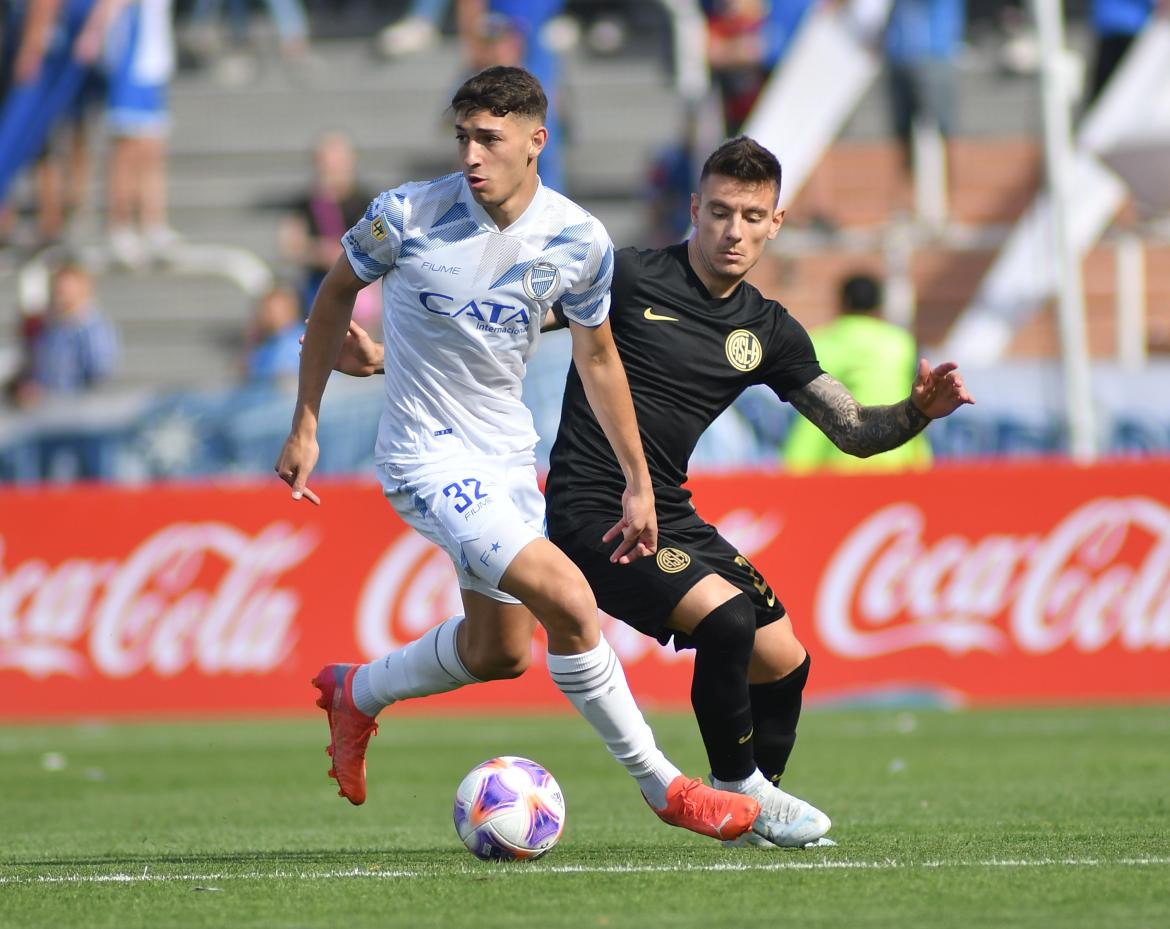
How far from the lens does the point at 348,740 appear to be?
21.6ft

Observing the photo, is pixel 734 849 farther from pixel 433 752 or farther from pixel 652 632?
pixel 433 752

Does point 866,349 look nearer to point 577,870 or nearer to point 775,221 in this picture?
point 775,221

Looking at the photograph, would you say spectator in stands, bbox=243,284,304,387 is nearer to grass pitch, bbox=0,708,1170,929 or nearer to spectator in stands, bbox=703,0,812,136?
grass pitch, bbox=0,708,1170,929

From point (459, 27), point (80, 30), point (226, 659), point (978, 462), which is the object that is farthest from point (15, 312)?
point (978, 462)

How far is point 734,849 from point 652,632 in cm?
72

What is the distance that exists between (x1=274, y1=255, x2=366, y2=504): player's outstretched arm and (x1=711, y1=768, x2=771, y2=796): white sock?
1478 millimetres

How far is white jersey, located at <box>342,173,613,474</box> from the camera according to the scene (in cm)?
592

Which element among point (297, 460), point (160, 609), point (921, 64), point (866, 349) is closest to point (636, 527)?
point (297, 460)

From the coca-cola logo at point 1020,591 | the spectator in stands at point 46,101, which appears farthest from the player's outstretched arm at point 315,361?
the spectator in stands at point 46,101

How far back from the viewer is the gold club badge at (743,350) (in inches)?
250

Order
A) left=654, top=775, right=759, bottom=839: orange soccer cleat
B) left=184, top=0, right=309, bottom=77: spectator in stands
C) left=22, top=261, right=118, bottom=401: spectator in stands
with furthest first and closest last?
left=184, top=0, right=309, bottom=77: spectator in stands
left=22, top=261, right=118, bottom=401: spectator in stands
left=654, top=775, right=759, bottom=839: orange soccer cleat

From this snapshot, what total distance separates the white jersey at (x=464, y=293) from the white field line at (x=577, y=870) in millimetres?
1201

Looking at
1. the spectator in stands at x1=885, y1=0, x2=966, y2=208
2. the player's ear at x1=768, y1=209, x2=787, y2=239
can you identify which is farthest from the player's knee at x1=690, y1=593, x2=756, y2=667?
the spectator in stands at x1=885, y1=0, x2=966, y2=208

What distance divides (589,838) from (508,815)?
81 cm
